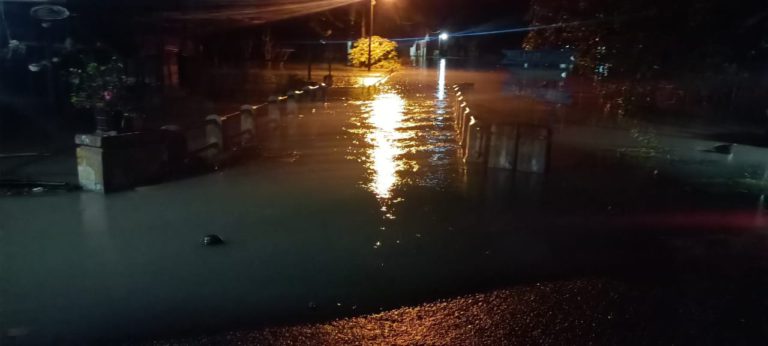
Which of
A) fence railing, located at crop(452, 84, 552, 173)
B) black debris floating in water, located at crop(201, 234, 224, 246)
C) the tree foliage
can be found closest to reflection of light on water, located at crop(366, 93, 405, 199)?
fence railing, located at crop(452, 84, 552, 173)

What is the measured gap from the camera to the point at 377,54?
36844 millimetres

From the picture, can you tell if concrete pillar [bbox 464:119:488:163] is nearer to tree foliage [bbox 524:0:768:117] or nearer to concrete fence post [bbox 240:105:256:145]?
concrete fence post [bbox 240:105:256:145]

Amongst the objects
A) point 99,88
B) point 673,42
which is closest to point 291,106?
point 99,88

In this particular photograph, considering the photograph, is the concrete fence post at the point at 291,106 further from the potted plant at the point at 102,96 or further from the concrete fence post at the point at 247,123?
the potted plant at the point at 102,96

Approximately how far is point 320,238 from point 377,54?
31.1 m

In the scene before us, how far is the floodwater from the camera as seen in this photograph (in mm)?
5027

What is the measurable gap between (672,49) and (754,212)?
946 cm

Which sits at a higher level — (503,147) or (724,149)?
(503,147)

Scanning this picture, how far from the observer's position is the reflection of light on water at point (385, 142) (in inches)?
376

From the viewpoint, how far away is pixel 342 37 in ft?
142

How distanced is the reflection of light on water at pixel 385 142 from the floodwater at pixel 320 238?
0.27ft

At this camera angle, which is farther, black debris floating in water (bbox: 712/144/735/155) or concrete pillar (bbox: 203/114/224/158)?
black debris floating in water (bbox: 712/144/735/155)

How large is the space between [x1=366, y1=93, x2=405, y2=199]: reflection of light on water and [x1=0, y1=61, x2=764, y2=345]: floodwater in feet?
0.27

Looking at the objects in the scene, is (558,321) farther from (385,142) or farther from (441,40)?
(441,40)
